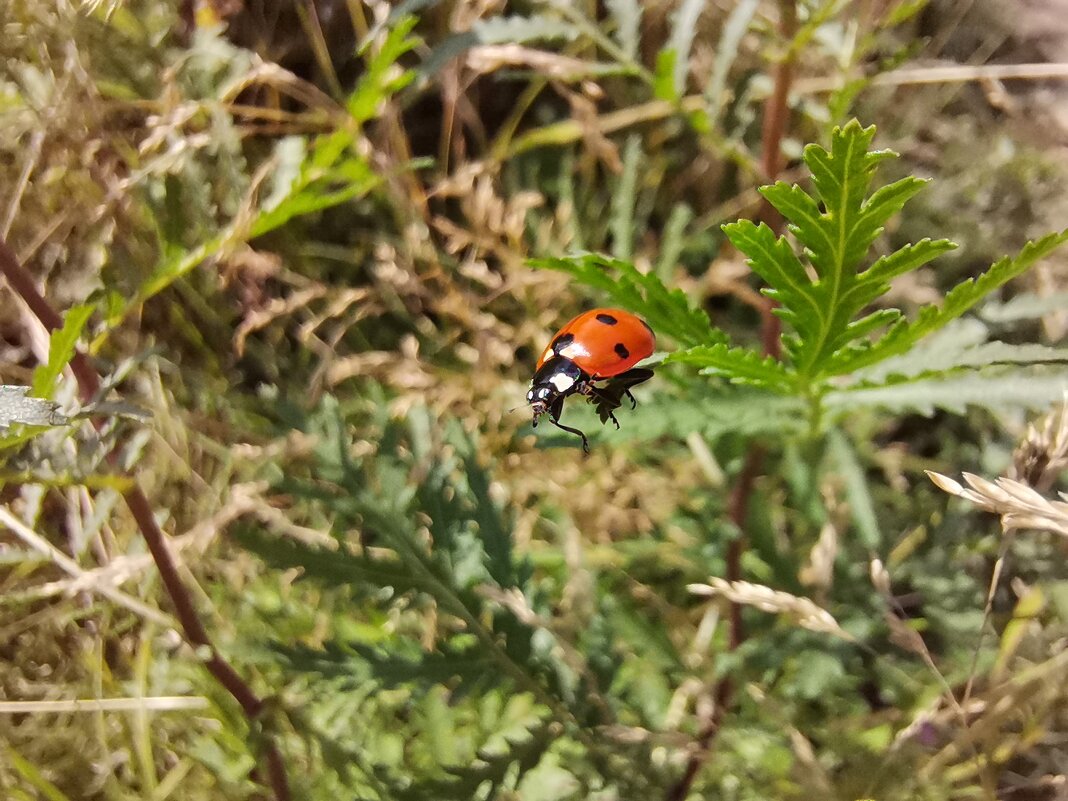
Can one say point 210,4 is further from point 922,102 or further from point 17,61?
point 922,102

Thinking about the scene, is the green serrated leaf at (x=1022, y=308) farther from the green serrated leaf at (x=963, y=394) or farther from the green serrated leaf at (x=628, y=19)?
the green serrated leaf at (x=628, y=19)

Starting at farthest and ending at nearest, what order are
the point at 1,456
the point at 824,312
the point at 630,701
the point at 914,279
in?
the point at 914,279
the point at 630,701
the point at 1,456
the point at 824,312

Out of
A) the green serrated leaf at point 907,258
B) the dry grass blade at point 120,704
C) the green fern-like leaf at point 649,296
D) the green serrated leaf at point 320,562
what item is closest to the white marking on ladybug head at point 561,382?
the green fern-like leaf at point 649,296

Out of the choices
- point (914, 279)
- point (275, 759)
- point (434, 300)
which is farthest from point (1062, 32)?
point (275, 759)

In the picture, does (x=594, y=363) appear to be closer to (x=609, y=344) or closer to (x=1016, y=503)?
(x=609, y=344)

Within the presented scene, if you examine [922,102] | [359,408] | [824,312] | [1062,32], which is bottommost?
[359,408]

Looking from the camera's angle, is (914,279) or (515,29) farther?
(914,279)
